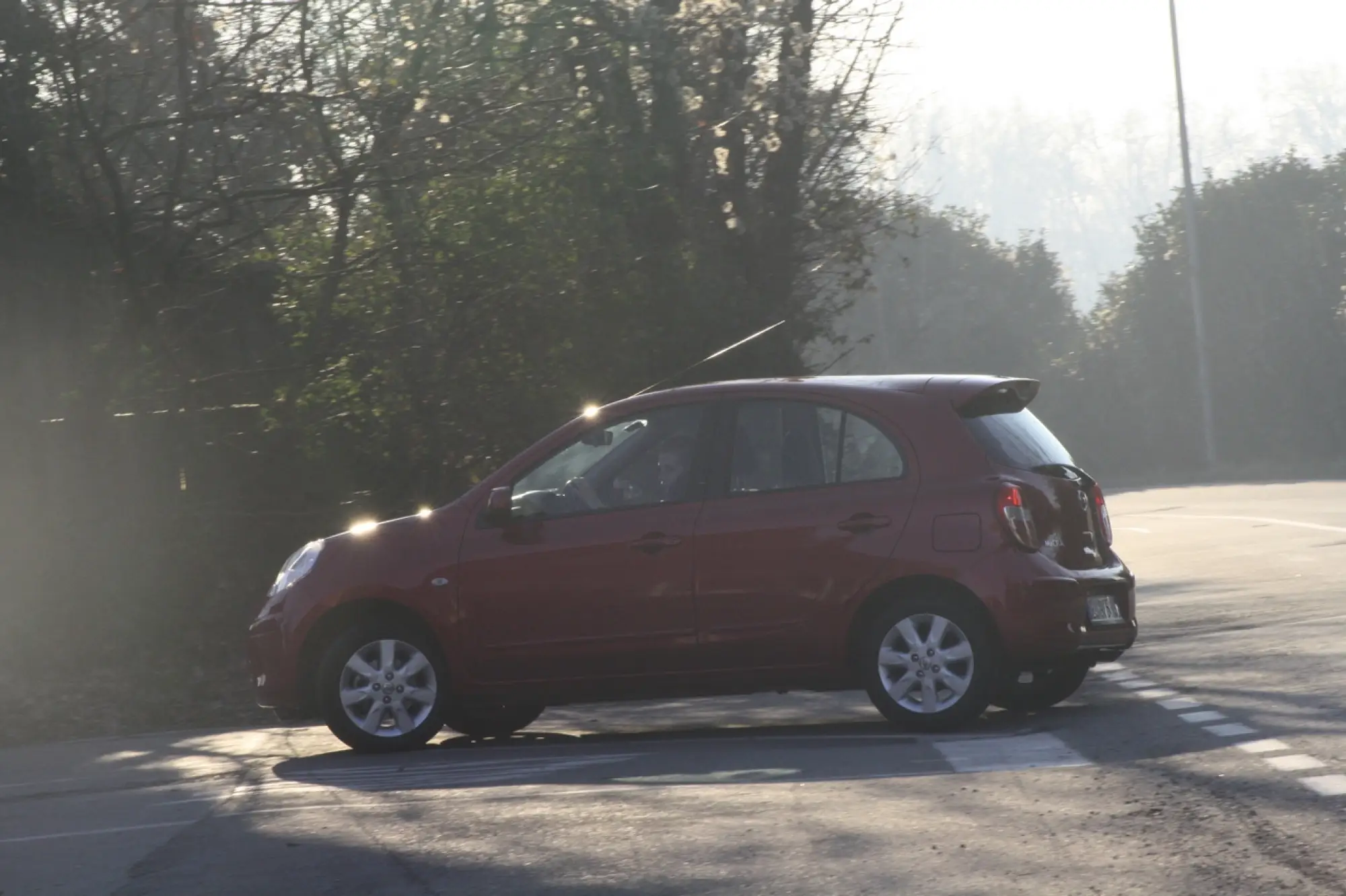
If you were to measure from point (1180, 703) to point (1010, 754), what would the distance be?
5.36 feet

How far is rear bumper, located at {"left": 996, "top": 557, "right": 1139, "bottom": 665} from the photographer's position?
8.62 m

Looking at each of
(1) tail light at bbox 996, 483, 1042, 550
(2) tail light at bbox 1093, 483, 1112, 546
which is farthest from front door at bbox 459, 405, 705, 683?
(2) tail light at bbox 1093, 483, 1112, 546

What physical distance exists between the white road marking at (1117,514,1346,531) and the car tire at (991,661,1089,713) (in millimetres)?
12125

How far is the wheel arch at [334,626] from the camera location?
9.48m

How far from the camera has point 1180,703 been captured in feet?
30.1

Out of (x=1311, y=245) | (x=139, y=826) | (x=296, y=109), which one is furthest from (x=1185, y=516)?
(x=1311, y=245)

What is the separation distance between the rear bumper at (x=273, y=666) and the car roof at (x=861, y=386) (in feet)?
6.72

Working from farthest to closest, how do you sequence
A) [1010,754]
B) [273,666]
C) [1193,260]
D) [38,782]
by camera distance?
[1193,260], [273,666], [38,782], [1010,754]

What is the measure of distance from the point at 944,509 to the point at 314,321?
27.7ft

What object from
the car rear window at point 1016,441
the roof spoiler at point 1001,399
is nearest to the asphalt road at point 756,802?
the car rear window at point 1016,441

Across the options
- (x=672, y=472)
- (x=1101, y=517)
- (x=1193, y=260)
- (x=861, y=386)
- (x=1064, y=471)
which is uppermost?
(x=1193, y=260)

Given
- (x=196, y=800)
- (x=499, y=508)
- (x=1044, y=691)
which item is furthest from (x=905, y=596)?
(x=196, y=800)

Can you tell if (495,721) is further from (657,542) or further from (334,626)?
(657,542)

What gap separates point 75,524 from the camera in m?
15.2
